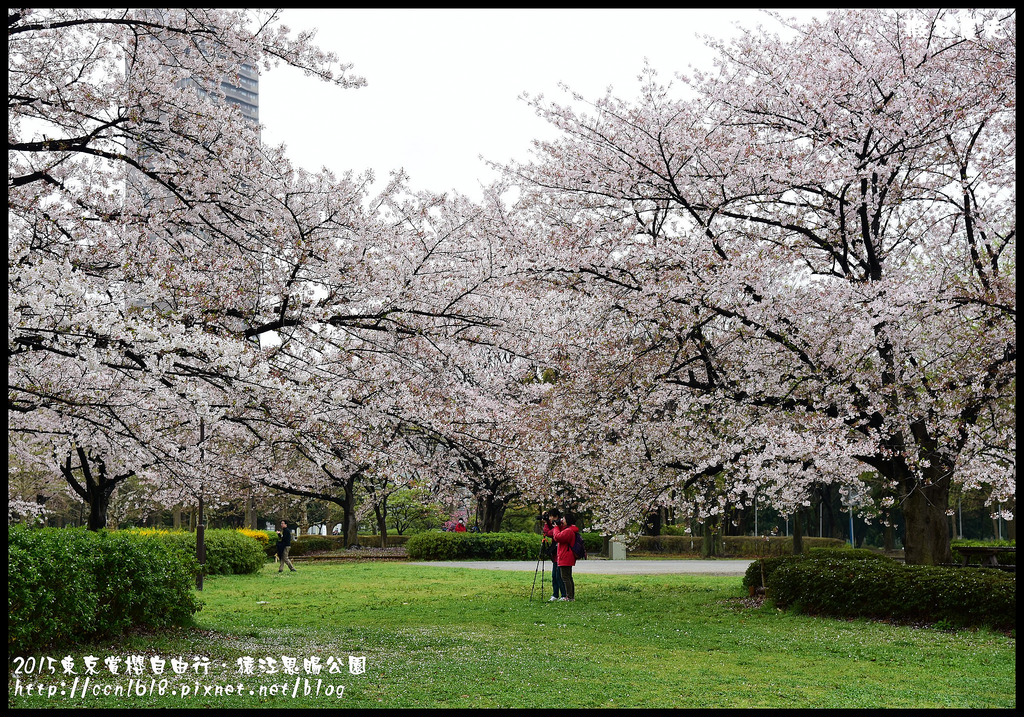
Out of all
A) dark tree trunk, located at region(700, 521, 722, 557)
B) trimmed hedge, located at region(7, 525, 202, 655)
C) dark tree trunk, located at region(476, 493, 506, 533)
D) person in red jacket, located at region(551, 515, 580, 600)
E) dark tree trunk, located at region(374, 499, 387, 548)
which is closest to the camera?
trimmed hedge, located at region(7, 525, 202, 655)

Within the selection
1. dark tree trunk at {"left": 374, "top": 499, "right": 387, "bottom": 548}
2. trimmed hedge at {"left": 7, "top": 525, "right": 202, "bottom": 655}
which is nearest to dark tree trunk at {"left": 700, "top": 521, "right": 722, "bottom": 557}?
dark tree trunk at {"left": 374, "top": 499, "right": 387, "bottom": 548}

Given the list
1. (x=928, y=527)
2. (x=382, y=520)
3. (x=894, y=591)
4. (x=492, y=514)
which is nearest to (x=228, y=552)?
(x=492, y=514)

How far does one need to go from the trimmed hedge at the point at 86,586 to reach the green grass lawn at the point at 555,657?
0.26 metres

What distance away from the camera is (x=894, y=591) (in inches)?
441

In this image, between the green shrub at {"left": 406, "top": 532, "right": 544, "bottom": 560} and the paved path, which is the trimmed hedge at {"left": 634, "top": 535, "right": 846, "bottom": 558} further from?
the paved path

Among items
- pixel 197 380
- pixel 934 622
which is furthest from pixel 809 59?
pixel 197 380

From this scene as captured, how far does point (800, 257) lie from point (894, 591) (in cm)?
497

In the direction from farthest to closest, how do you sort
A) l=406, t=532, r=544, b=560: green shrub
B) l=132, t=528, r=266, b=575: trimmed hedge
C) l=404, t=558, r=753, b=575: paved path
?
l=406, t=532, r=544, b=560: green shrub < l=404, t=558, r=753, b=575: paved path < l=132, t=528, r=266, b=575: trimmed hedge

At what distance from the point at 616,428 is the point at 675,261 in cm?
296

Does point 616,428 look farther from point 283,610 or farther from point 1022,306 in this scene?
point 1022,306

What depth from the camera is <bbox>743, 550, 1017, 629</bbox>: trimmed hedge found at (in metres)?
10.2

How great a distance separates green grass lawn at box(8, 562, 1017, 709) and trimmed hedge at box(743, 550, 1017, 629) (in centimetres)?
48

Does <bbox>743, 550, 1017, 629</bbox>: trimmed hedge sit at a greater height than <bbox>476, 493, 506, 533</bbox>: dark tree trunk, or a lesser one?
greater

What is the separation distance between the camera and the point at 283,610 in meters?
13.2
